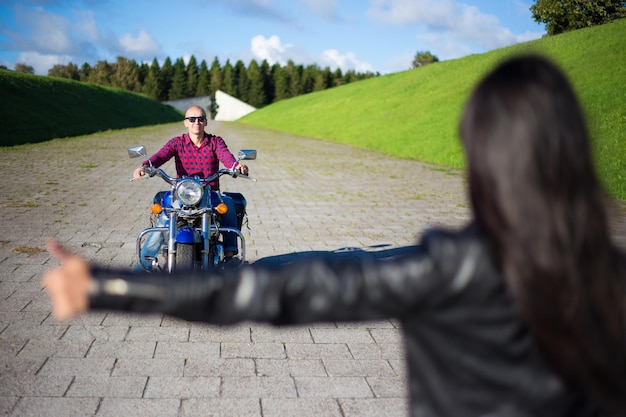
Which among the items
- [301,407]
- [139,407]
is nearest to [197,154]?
[139,407]

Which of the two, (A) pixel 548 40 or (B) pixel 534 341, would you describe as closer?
(B) pixel 534 341

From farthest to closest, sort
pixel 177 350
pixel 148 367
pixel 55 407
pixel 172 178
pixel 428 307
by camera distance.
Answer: pixel 172 178 < pixel 177 350 < pixel 148 367 < pixel 55 407 < pixel 428 307

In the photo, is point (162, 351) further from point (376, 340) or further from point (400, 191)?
point (400, 191)

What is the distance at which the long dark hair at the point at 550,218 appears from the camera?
3.95 feet

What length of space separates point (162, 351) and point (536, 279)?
3460 mm

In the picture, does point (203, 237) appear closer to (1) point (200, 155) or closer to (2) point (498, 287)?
(1) point (200, 155)

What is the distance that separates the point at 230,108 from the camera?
100000mm

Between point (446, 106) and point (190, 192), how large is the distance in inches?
1057

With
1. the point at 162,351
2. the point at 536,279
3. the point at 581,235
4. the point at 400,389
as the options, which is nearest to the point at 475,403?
the point at 536,279

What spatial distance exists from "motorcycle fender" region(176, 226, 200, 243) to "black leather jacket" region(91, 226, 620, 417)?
10.7ft

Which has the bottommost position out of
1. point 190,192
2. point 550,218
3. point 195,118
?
point 190,192

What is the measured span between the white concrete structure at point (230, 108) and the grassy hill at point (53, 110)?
45.1 m

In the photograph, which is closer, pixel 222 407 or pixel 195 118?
pixel 222 407

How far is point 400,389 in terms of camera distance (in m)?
3.74
